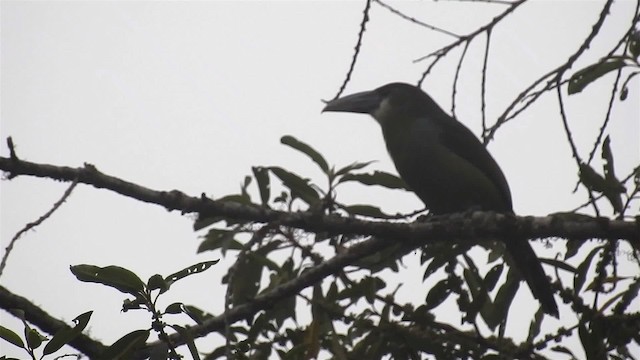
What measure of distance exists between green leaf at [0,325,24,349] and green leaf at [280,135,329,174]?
1057 mm

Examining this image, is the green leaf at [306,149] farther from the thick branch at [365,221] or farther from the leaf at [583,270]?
the leaf at [583,270]

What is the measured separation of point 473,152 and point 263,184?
1.84m

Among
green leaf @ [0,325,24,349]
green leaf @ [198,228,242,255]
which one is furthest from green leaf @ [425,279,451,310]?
green leaf @ [0,325,24,349]

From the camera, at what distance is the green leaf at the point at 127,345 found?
6.10ft

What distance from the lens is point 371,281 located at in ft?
7.50

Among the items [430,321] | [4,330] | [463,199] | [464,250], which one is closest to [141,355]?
[4,330]

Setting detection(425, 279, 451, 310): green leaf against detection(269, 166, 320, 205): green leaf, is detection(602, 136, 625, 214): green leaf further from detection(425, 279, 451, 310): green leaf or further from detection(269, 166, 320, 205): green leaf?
detection(269, 166, 320, 205): green leaf

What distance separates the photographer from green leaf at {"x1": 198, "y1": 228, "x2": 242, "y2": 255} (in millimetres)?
2402

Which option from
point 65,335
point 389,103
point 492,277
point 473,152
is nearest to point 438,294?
point 492,277

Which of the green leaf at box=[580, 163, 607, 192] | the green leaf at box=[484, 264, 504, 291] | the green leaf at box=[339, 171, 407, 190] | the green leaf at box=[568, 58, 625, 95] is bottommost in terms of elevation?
the green leaf at box=[484, 264, 504, 291]

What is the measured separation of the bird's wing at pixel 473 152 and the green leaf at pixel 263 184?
1.68 metres

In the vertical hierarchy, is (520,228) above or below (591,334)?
above

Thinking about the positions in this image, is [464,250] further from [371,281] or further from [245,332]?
[245,332]

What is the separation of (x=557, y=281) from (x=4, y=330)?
1.54 metres
